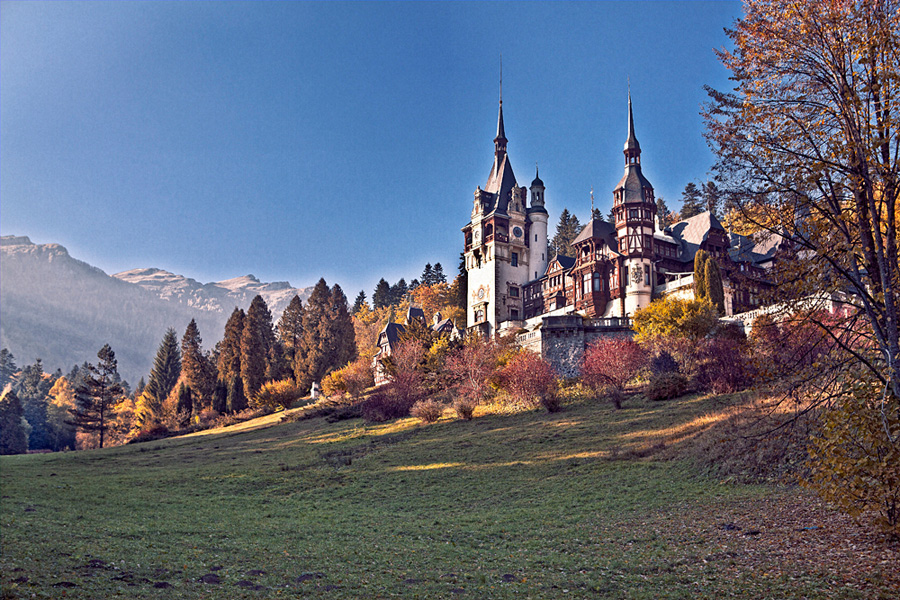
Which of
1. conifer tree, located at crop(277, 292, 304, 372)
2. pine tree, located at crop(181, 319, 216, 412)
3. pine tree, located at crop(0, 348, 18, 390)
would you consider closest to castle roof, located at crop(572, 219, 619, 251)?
conifer tree, located at crop(277, 292, 304, 372)

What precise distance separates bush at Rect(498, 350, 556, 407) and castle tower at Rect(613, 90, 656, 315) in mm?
17238

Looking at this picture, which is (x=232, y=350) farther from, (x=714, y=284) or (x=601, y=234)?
(x=714, y=284)

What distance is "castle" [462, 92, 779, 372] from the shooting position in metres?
45.9

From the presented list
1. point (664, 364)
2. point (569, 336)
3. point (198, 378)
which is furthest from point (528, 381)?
point (198, 378)

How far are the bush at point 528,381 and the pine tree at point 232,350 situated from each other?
3998 centimetres

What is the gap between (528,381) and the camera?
35.8 m

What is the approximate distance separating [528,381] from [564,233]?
60.7 metres

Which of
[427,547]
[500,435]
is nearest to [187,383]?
[500,435]

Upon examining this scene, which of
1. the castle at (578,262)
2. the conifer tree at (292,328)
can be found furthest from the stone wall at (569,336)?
the conifer tree at (292,328)

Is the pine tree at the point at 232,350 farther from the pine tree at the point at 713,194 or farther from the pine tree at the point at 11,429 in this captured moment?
the pine tree at the point at 713,194

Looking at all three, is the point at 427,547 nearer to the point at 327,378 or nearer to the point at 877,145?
the point at 877,145

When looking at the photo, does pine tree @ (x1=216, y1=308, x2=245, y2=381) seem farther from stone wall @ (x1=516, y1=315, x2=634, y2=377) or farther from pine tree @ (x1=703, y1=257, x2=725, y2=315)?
pine tree @ (x1=703, y1=257, x2=725, y2=315)

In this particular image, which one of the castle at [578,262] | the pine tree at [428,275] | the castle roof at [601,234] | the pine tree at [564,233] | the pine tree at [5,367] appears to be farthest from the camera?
the pine tree at [5,367]

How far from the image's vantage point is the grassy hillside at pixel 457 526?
8250 millimetres
